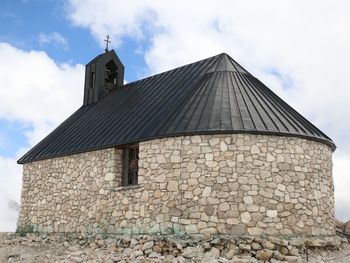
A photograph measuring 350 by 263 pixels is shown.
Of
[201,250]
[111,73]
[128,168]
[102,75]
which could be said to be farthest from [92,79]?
[201,250]

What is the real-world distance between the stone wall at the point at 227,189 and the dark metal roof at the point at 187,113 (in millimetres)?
380

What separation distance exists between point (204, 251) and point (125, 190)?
3.62 meters

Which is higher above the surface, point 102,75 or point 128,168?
point 102,75

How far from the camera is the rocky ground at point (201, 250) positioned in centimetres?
1207

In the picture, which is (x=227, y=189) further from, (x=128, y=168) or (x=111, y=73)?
(x=111, y=73)

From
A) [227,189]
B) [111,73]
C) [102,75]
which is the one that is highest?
[111,73]

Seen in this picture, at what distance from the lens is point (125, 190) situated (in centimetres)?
1477

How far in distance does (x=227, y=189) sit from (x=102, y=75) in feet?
40.0

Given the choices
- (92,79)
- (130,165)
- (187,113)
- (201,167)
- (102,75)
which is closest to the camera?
(201,167)

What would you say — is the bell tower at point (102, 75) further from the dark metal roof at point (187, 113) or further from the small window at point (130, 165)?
the small window at point (130, 165)

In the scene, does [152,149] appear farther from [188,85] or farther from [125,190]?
[188,85]

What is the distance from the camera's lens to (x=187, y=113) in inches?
563

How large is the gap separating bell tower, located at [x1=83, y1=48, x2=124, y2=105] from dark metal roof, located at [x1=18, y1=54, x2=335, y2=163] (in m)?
2.45

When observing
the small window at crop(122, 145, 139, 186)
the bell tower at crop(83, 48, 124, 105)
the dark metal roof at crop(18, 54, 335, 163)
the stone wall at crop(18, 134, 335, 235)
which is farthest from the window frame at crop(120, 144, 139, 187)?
the bell tower at crop(83, 48, 124, 105)
